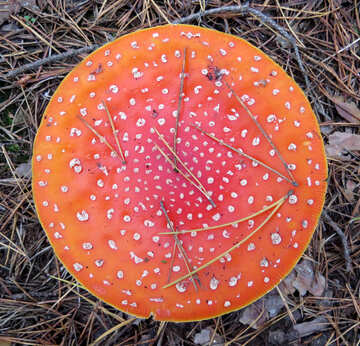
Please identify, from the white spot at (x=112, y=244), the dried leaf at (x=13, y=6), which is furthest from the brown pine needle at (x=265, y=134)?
the dried leaf at (x=13, y=6)

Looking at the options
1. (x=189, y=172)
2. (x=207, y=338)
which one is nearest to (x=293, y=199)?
(x=189, y=172)

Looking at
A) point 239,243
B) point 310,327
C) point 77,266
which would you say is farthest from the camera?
point 310,327

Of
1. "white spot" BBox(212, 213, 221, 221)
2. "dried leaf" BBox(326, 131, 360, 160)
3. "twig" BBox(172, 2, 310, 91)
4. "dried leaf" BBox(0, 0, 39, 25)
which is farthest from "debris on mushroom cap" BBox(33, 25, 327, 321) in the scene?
"dried leaf" BBox(0, 0, 39, 25)

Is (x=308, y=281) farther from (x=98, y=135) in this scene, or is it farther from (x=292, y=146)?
(x=98, y=135)

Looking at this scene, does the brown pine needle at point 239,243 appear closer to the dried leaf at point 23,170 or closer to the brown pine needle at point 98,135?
the brown pine needle at point 98,135

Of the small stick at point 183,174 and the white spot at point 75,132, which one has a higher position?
the white spot at point 75,132

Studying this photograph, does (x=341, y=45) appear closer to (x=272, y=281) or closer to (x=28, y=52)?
(x=272, y=281)

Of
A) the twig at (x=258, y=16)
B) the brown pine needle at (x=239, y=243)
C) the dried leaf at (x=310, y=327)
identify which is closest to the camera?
the brown pine needle at (x=239, y=243)
